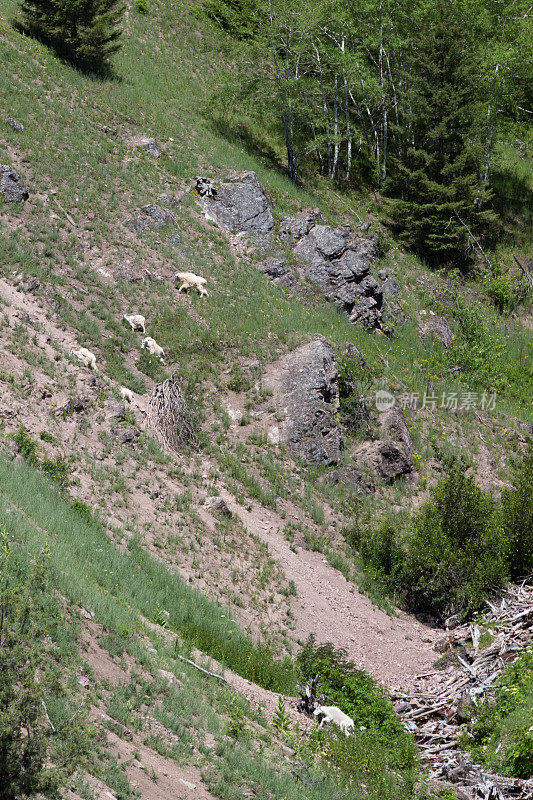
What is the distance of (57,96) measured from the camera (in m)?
23.5

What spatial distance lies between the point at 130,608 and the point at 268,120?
2788 centimetres

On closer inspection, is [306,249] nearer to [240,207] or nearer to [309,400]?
[240,207]

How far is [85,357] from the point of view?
1563cm

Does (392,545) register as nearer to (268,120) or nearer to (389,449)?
(389,449)

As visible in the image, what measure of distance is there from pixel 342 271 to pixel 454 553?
1275 cm

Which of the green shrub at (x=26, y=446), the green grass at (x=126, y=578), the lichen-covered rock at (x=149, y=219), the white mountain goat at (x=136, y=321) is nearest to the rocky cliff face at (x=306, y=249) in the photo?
the lichen-covered rock at (x=149, y=219)

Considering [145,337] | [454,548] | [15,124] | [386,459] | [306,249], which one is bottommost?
[386,459]

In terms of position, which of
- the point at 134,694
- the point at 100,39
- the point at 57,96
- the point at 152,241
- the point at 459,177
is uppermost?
the point at 100,39

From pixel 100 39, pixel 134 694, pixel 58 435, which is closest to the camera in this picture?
pixel 134 694

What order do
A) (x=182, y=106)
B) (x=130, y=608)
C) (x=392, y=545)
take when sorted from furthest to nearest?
(x=182, y=106), (x=392, y=545), (x=130, y=608)

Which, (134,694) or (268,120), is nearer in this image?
(134,694)

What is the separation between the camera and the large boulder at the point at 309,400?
698 inches

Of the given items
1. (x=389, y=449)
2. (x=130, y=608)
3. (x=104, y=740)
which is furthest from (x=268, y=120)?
(x=104, y=740)

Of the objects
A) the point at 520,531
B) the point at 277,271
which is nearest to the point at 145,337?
the point at 277,271
